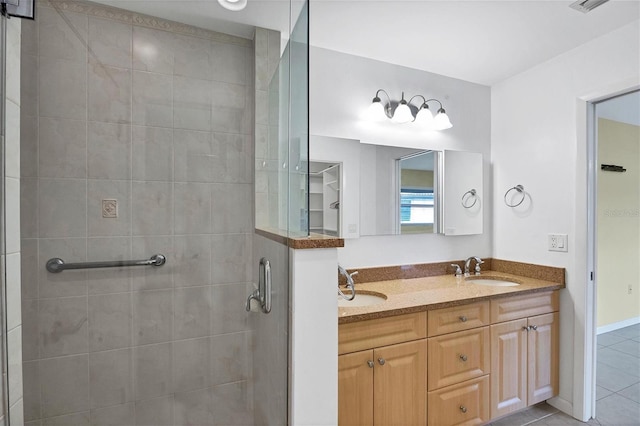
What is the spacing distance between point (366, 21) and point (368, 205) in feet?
3.54

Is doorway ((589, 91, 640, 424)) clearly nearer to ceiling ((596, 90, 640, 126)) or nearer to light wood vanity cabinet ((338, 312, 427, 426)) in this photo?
ceiling ((596, 90, 640, 126))

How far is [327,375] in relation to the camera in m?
1.25

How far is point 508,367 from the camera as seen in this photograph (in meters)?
1.93

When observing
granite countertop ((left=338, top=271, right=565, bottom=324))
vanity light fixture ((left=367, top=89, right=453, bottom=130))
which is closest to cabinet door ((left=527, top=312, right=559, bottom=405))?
granite countertop ((left=338, top=271, right=565, bottom=324))

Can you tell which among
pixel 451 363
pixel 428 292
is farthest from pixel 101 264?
pixel 451 363

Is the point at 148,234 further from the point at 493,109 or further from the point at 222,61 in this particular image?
the point at 493,109

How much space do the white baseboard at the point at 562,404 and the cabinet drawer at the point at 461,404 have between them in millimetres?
702

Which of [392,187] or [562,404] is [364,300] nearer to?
[392,187]

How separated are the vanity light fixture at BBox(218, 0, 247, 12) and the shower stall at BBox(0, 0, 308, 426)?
71mm

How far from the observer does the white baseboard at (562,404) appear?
209 cm

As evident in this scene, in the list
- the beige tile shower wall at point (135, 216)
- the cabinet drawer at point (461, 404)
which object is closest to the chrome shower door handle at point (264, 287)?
the beige tile shower wall at point (135, 216)

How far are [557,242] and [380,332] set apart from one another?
1.52 meters

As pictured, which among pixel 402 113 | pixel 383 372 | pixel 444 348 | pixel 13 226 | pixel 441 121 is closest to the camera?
pixel 13 226

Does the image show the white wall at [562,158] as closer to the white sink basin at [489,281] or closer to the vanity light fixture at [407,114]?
the white sink basin at [489,281]
